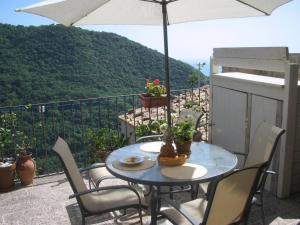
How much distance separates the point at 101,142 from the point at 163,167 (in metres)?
2.38

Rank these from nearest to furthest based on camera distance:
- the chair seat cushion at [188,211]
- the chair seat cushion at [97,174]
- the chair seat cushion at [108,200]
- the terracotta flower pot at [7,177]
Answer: the chair seat cushion at [188,211] < the chair seat cushion at [108,200] < the chair seat cushion at [97,174] < the terracotta flower pot at [7,177]

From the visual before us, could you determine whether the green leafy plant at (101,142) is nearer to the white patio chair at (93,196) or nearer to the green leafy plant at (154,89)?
the green leafy plant at (154,89)

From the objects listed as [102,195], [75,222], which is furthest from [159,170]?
[75,222]

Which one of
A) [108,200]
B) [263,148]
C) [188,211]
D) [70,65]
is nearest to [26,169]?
[108,200]

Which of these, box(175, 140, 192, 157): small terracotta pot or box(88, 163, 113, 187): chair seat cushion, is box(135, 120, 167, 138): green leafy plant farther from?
box(175, 140, 192, 157): small terracotta pot

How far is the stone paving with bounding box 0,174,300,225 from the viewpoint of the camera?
354cm

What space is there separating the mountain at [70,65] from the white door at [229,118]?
260 inches

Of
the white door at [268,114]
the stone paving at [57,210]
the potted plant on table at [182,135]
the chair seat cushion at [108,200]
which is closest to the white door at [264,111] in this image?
the white door at [268,114]

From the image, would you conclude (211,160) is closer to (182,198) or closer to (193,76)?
(182,198)

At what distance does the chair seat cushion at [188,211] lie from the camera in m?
2.53

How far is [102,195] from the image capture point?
121 inches

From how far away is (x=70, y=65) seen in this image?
51.9 ft

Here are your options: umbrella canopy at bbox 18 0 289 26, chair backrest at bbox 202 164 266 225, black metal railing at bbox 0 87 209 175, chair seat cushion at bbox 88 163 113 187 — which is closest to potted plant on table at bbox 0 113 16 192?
black metal railing at bbox 0 87 209 175

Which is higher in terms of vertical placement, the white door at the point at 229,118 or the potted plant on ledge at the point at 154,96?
the potted plant on ledge at the point at 154,96
